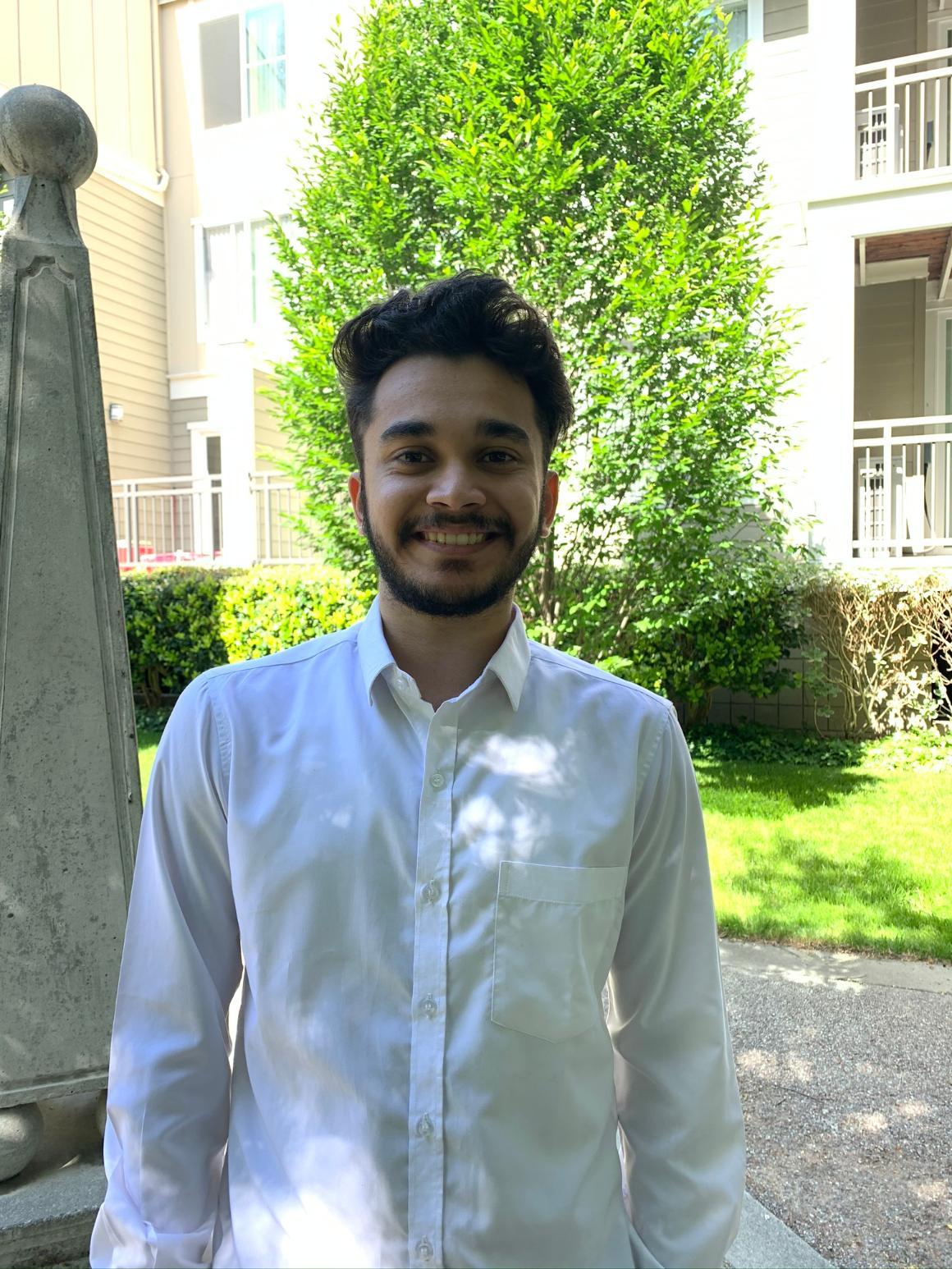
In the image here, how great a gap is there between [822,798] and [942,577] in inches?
111

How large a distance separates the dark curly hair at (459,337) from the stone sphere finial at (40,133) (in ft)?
3.95

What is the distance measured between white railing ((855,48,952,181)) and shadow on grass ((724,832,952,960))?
714 centimetres

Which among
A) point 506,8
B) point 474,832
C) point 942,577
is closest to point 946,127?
point 942,577

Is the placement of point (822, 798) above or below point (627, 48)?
below

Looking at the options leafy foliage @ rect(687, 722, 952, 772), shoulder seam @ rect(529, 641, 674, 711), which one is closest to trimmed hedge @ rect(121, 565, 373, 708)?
leafy foliage @ rect(687, 722, 952, 772)

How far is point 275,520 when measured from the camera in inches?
509

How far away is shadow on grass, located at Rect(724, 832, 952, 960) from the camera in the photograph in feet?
16.4

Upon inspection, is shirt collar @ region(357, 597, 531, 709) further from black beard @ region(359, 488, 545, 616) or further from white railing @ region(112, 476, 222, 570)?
white railing @ region(112, 476, 222, 570)

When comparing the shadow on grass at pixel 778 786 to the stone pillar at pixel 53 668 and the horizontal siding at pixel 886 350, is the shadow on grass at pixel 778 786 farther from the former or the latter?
the horizontal siding at pixel 886 350

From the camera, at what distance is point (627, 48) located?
24.0ft

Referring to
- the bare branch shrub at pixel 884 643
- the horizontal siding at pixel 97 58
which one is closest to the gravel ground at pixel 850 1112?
the bare branch shrub at pixel 884 643

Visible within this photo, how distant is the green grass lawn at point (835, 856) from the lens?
5121 millimetres

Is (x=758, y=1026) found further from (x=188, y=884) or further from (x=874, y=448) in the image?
(x=874, y=448)

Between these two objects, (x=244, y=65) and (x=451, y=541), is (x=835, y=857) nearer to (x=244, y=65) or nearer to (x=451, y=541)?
(x=451, y=541)
